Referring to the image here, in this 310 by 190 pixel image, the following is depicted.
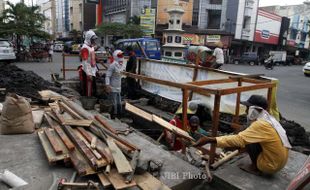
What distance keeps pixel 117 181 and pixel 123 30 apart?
3210 centimetres

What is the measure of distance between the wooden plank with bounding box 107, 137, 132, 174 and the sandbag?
1.67 meters

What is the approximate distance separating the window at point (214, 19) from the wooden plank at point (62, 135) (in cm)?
3917

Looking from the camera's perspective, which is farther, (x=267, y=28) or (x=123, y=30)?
(x=267, y=28)

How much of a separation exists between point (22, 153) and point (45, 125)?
1.13 metres

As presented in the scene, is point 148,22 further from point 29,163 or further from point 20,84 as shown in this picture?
point 29,163

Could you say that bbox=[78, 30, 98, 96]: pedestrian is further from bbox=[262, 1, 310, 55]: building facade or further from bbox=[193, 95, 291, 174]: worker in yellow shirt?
bbox=[262, 1, 310, 55]: building facade

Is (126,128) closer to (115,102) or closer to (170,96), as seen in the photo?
(115,102)

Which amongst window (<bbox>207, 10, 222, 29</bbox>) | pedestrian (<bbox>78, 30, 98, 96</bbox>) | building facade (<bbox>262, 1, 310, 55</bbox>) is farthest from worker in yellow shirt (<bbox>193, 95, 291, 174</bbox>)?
building facade (<bbox>262, 1, 310, 55</bbox>)

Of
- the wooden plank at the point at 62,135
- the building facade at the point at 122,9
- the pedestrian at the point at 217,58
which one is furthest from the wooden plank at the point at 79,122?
the building facade at the point at 122,9

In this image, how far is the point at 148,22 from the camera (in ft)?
111

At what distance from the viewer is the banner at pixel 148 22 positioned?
110ft

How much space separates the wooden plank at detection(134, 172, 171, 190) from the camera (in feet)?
9.22

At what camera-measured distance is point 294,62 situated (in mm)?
45125

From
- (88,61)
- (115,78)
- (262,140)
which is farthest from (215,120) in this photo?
(88,61)
